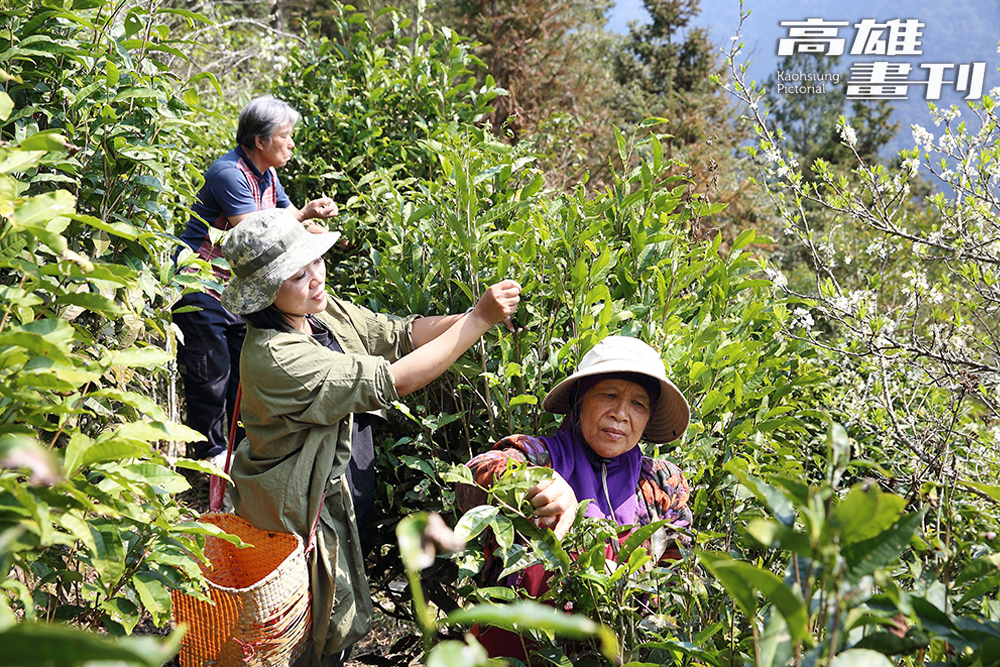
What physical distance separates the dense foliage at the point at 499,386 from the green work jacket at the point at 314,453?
25 cm

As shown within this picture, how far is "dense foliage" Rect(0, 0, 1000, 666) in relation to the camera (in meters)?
0.94

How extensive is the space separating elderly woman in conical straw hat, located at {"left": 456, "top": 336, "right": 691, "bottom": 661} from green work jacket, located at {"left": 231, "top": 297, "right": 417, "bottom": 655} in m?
0.45

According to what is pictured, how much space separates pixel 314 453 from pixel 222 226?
1.99 meters

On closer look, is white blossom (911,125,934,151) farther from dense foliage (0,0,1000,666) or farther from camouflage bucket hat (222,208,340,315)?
camouflage bucket hat (222,208,340,315)

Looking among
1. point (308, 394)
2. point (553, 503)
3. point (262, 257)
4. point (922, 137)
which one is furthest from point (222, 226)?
point (922, 137)

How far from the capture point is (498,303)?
2.15 meters

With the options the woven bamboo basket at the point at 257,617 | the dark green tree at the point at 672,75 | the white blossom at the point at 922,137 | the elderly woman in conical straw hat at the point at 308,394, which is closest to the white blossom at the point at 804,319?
the white blossom at the point at 922,137

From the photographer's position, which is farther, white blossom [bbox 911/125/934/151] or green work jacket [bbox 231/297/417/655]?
white blossom [bbox 911/125/934/151]

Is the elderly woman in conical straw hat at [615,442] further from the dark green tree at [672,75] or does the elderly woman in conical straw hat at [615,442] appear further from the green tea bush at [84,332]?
the dark green tree at [672,75]

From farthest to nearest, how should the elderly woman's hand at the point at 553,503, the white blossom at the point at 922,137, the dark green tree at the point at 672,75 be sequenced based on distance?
the dark green tree at the point at 672,75, the white blossom at the point at 922,137, the elderly woman's hand at the point at 553,503

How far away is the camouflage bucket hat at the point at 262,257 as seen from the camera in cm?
216

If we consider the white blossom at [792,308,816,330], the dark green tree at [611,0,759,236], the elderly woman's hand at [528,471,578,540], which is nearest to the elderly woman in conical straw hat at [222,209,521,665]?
the elderly woman's hand at [528,471,578,540]

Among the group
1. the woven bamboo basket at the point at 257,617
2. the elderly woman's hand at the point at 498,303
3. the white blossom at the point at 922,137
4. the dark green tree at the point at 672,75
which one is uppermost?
the dark green tree at the point at 672,75

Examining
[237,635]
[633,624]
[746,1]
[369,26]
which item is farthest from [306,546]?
[369,26]
